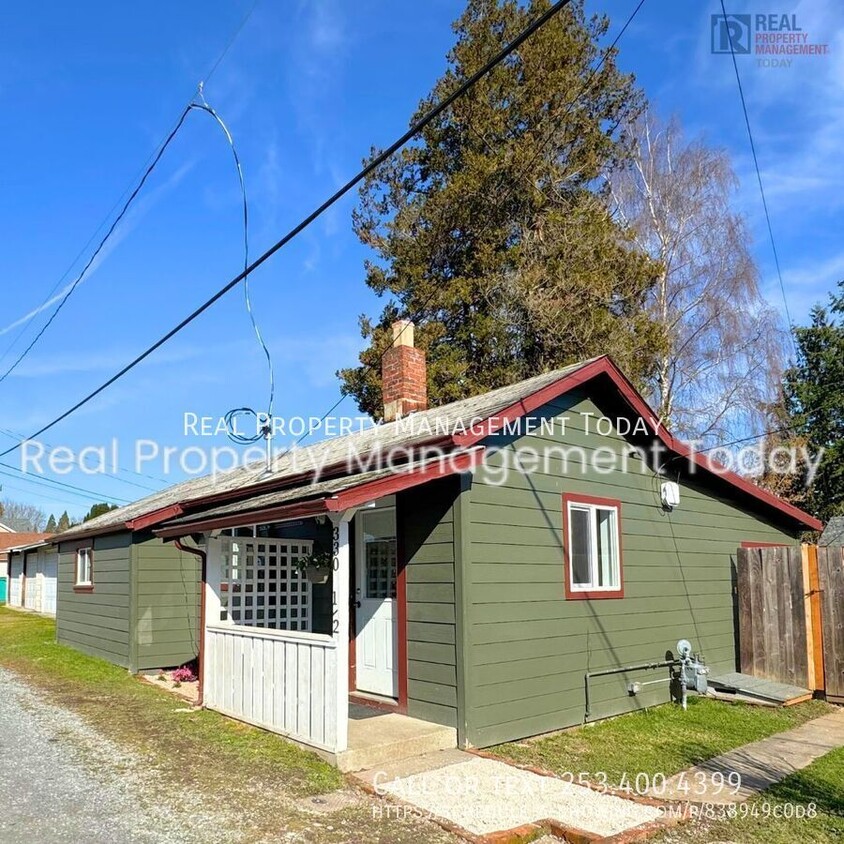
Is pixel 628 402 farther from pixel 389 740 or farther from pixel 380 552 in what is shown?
pixel 389 740

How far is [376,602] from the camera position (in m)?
8.91

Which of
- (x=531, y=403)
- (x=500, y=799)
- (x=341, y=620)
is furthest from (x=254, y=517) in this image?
(x=500, y=799)

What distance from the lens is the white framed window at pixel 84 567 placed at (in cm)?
1478

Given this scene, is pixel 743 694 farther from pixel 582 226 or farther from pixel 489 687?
pixel 582 226

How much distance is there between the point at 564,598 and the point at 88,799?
516 centimetres

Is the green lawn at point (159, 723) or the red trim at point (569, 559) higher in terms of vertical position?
the red trim at point (569, 559)

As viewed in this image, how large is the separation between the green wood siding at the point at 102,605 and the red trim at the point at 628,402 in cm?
789

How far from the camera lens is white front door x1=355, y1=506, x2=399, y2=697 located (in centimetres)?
861

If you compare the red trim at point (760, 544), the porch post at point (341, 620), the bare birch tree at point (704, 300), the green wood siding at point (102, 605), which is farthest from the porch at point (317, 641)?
the bare birch tree at point (704, 300)

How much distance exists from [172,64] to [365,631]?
23.1 feet

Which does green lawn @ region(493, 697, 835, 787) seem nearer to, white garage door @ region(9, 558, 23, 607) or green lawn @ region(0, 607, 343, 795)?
green lawn @ region(0, 607, 343, 795)

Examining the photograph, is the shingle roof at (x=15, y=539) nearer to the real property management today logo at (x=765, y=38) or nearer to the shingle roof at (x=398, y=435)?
the shingle roof at (x=398, y=435)

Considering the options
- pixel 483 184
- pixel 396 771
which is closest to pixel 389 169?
pixel 483 184

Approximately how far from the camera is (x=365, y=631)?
9023 mm
